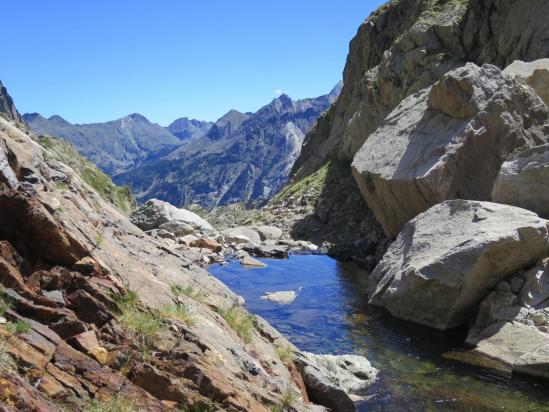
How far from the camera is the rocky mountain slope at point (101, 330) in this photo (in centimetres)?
716

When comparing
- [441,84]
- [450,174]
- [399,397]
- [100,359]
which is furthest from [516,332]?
[441,84]

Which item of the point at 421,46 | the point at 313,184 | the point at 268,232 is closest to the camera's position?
the point at 268,232

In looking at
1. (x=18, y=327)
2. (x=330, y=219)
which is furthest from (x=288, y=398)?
(x=330, y=219)

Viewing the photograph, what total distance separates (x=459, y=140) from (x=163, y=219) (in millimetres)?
26929

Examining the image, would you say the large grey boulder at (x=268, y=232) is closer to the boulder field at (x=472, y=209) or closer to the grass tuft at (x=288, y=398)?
the boulder field at (x=472, y=209)

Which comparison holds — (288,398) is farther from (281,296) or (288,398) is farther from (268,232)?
(268,232)

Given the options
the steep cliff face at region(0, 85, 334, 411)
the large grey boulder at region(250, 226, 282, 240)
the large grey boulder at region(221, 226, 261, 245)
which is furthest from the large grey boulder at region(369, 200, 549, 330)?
the large grey boulder at region(250, 226, 282, 240)

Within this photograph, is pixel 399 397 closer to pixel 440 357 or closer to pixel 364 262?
pixel 440 357

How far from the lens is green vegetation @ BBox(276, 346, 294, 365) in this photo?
12.7 meters

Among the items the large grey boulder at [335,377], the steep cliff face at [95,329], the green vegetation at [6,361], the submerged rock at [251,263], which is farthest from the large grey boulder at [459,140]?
the green vegetation at [6,361]

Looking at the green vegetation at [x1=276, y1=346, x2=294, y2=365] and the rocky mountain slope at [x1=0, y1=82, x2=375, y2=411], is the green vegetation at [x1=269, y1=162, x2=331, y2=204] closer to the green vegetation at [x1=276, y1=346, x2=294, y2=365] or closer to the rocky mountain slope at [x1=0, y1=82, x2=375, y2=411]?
the green vegetation at [x1=276, y1=346, x2=294, y2=365]

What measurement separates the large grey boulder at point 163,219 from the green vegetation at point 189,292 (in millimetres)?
35334

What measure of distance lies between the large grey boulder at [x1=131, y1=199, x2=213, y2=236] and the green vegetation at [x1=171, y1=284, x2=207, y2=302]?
35.3m

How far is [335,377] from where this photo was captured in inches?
620
